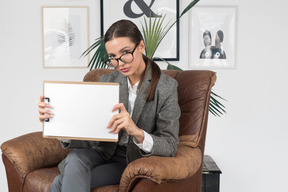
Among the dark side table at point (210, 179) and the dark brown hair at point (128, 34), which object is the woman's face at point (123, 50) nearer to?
the dark brown hair at point (128, 34)

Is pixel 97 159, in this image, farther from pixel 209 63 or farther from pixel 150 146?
pixel 209 63

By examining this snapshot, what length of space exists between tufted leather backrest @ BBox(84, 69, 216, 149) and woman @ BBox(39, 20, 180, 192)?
0.69ft

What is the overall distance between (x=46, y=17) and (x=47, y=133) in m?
1.68

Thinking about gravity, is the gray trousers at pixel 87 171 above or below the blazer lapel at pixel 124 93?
Result: below

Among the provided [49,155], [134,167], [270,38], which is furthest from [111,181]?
[270,38]

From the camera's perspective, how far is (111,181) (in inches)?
58.3

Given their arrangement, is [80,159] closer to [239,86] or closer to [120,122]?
[120,122]

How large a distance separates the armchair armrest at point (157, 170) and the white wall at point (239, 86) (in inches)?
56.4

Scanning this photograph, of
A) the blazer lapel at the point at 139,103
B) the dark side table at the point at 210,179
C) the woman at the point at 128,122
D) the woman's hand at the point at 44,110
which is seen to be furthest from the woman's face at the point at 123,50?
the dark side table at the point at 210,179

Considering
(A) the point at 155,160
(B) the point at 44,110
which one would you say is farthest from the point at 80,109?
(A) the point at 155,160

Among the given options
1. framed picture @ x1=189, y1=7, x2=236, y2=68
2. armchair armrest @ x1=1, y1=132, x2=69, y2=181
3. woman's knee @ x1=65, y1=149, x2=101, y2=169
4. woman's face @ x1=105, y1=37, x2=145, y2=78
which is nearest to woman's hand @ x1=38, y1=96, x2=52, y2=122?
woman's knee @ x1=65, y1=149, x2=101, y2=169

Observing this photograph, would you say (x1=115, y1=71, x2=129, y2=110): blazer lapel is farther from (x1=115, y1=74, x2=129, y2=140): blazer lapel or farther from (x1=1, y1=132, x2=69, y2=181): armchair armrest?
(x1=1, y1=132, x2=69, y2=181): armchair armrest

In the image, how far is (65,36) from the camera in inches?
108

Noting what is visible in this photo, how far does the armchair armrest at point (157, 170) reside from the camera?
1.26m
